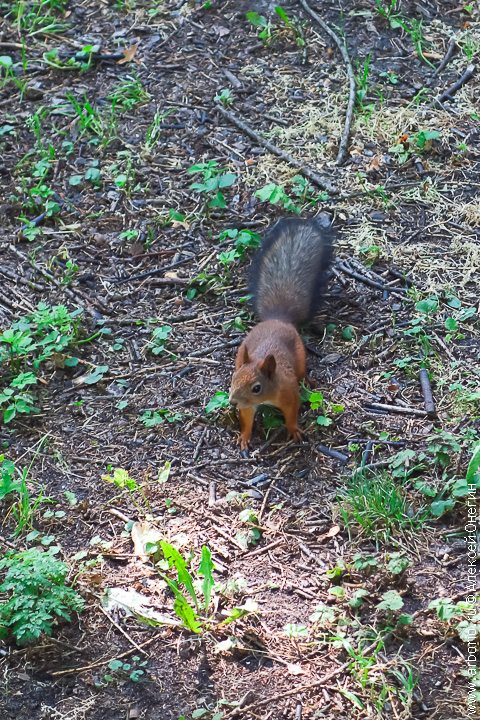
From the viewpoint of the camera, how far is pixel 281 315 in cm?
411

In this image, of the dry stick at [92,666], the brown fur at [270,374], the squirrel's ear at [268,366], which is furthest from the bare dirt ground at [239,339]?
the squirrel's ear at [268,366]

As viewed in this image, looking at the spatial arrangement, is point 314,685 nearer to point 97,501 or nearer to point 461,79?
point 97,501

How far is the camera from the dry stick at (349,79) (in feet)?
16.8

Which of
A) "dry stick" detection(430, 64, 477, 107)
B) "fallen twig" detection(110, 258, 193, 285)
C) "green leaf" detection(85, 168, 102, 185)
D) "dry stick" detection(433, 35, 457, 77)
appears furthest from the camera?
"dry stick" detection(433, 35, 457, 77)

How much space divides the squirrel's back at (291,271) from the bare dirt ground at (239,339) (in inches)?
6.9

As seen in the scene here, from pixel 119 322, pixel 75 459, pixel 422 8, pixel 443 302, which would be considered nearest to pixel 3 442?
pixel 75 459

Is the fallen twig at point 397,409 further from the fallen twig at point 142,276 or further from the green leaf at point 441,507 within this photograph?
the fallen twig at point 142,276

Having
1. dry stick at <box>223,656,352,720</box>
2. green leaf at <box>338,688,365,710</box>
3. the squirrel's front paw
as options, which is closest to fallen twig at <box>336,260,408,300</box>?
the squirrel's front paw

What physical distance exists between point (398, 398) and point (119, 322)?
55.2 inches

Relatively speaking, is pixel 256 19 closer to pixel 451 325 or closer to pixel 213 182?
pixel 213 182

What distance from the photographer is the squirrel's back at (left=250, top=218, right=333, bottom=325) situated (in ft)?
13.5

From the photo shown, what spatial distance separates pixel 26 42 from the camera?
603cm

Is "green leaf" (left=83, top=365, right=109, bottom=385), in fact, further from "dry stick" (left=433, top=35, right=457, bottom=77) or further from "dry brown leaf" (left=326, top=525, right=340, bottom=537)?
"dry stick" (left=433, top=35, right=457, bottom=77)

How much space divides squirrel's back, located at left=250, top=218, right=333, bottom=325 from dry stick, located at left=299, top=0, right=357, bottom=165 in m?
0.95
